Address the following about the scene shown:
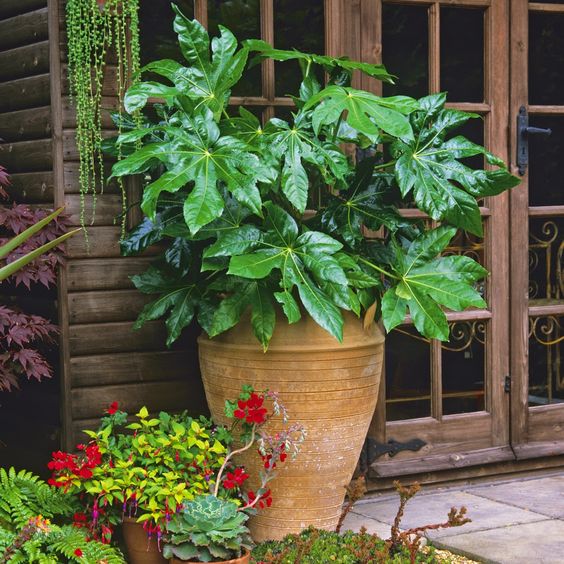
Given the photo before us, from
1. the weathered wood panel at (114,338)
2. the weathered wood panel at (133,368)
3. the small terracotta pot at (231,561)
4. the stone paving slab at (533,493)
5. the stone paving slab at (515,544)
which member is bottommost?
the stone paving slab at (533,493)

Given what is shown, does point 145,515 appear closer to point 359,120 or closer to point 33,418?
point 33,418

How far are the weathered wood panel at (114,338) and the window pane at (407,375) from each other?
2.95 ft

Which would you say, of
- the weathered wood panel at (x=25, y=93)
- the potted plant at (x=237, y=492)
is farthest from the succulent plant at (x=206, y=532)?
the weathered wood panel at (x=25, y=93)

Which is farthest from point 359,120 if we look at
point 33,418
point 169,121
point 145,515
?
point 33,418

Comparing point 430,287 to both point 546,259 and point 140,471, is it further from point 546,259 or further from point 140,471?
point 546,259

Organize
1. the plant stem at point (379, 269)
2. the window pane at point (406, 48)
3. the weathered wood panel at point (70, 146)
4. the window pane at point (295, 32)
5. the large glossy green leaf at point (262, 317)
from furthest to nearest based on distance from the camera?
the window pane at point (406, 48)
the window pane at point (295, 32)
the weathered wood panel at point (70, 146)
the plant stem at point (379, 269)
the large glossy green leaf at point (262, 317)

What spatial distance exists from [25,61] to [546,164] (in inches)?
82.4

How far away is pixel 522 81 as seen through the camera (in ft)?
13.6

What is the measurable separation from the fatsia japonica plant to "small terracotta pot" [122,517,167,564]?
0.58 m

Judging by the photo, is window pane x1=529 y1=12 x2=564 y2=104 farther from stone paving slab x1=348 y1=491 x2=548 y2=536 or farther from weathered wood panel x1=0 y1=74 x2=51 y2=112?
weathered wood panel x1=0 y1=74 x2=51 y2=112

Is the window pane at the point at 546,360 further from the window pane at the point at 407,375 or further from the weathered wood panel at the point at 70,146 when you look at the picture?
the weathered wood panel at the point at 70,146

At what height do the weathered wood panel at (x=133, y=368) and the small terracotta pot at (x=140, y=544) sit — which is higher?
the weathered wood panel at (x=133, y=368)

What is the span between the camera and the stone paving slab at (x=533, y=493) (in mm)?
3779

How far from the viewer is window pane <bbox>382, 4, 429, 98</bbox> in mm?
3922
